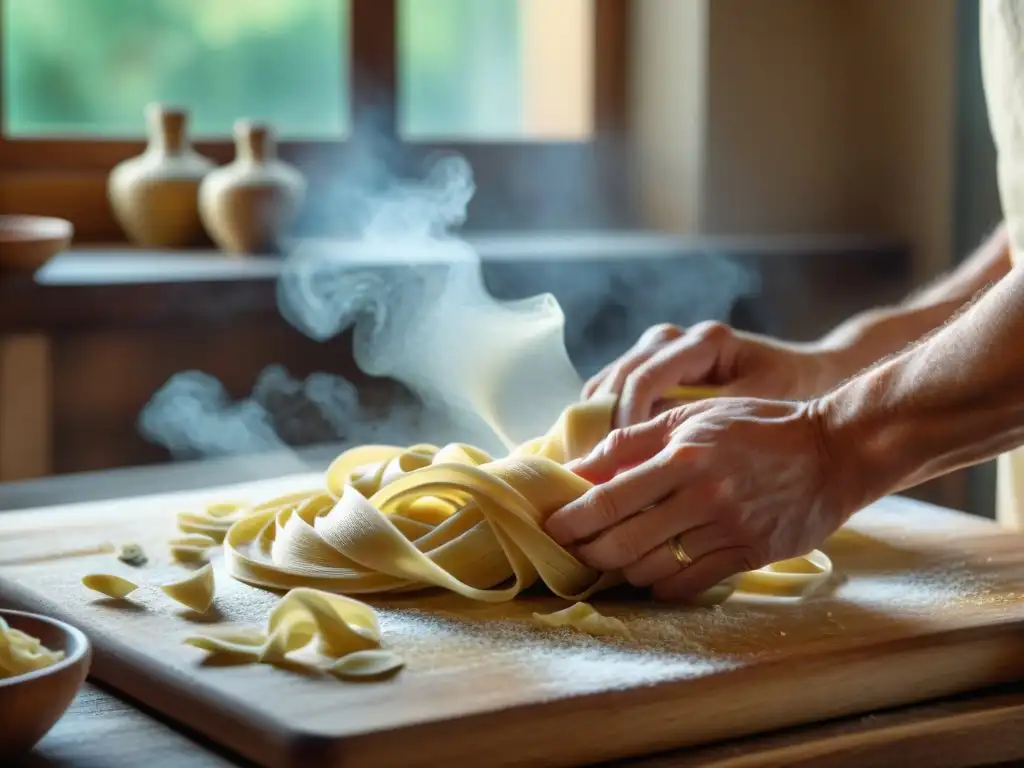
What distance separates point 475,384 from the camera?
1820 millimetres

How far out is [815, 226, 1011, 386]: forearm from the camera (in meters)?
1.76

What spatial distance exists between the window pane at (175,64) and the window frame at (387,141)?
52 millimetres

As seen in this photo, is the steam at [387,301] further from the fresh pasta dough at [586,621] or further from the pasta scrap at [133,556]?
the fresh pasta dough at [586,621]

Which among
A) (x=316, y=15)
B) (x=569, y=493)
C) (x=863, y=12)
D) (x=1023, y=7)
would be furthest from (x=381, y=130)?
(x=569, y=493)

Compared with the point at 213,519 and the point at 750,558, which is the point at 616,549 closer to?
the point at 750,558

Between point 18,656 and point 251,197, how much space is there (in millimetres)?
2032

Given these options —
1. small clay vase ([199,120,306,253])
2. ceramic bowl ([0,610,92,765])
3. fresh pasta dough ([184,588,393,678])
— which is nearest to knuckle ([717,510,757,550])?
fresh pasta dough ([184,588,393,678])

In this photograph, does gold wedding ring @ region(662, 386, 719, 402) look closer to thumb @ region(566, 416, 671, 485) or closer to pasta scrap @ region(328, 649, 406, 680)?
thumb @ region(566, 416, 671, 485)

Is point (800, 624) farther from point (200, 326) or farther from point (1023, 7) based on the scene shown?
point (200, 326)

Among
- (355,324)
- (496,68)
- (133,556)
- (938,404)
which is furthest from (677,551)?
(496,68)

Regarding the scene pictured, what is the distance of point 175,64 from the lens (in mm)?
3217

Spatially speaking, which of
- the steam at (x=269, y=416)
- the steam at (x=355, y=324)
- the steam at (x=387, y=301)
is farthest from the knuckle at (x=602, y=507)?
the steam at (x=269, y=416)

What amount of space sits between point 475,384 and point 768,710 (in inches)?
31.3

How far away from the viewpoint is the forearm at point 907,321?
5.77ft
